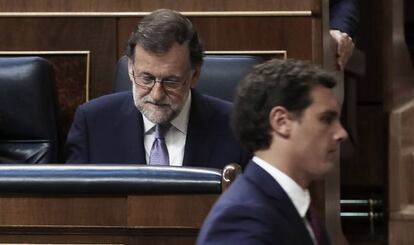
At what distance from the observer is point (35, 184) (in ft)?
4.46

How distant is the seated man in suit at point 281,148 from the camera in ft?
3.42

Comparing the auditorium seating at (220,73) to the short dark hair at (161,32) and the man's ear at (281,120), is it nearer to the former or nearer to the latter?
the short dark hair at (161,32)

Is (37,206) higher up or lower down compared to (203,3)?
lower down

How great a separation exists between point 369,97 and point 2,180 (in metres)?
1.49

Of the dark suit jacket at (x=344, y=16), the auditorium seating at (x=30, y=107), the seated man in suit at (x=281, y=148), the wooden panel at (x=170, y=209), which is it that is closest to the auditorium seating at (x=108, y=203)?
the wooden panel at (x=170, y=209)

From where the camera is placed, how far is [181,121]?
5.74 ft

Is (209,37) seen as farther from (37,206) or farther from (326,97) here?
(326,97)

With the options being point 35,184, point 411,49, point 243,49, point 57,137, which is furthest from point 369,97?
point 35,184

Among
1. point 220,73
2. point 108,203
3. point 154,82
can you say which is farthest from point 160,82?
point 108,203

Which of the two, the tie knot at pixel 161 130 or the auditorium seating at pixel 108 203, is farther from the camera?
Result: the tie knot at pixel 161 130

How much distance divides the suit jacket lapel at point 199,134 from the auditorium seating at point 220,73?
0.09 metres

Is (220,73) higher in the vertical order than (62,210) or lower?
higher

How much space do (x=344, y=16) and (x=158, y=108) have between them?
0.59 m

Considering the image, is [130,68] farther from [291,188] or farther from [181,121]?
[291,188]
